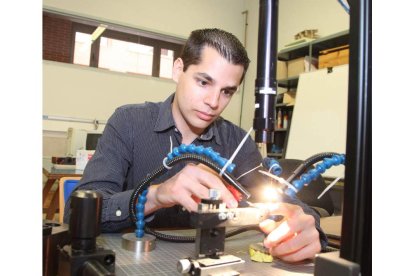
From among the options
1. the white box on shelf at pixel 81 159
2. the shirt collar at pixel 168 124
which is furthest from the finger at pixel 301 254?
the white box on shelf at pixel 81 159

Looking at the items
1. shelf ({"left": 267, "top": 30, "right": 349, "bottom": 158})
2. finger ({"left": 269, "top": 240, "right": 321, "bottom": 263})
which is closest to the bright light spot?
finger ({"left": 269, "top": 240, "right": 321, "bottom": 263})

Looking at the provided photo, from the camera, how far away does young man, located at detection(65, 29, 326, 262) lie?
0.76 metres

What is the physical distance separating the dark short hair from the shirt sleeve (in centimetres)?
35

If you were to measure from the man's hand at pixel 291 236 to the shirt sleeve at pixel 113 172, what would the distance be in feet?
1.20

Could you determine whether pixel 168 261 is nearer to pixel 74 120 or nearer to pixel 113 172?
pixel 113 172

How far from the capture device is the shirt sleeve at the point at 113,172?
0.87m

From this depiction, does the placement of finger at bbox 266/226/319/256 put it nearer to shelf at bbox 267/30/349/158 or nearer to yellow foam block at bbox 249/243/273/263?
yellow foam block at bbox 249/243/273/263

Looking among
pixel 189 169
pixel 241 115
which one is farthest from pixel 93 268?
pixel 241 115

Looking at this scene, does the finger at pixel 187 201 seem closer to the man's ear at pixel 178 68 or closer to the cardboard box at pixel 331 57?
the man's ear at pixel 178 68
